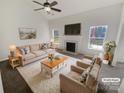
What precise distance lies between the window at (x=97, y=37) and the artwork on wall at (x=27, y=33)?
4.36 m

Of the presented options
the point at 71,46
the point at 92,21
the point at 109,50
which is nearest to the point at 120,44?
the point at 109,50

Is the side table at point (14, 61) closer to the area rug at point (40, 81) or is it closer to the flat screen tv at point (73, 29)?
the area rug at point (40, 81)

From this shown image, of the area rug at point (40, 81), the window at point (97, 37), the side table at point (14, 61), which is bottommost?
the area rug at point (40, 81)

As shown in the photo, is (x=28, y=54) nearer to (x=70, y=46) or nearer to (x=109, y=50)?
(x=70, y=46)

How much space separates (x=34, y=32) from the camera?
19.7ft

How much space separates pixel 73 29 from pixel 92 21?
1.44 meters

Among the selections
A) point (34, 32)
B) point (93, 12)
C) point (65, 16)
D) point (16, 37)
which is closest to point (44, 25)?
point (34, 32)

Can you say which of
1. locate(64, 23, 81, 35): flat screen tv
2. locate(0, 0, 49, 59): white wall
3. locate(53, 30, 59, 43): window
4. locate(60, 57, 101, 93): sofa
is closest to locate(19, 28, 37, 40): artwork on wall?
locate(0, 0, 49, 59): white wall

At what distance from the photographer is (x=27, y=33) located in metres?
5.56

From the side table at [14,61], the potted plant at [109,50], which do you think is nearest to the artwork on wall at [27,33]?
the side table at [14,61]

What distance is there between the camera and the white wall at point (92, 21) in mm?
3785

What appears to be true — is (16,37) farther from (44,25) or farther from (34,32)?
(44,25)

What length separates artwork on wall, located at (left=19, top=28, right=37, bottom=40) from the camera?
5.24 m

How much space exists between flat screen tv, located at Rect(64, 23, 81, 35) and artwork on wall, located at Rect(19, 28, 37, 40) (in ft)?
8.60
